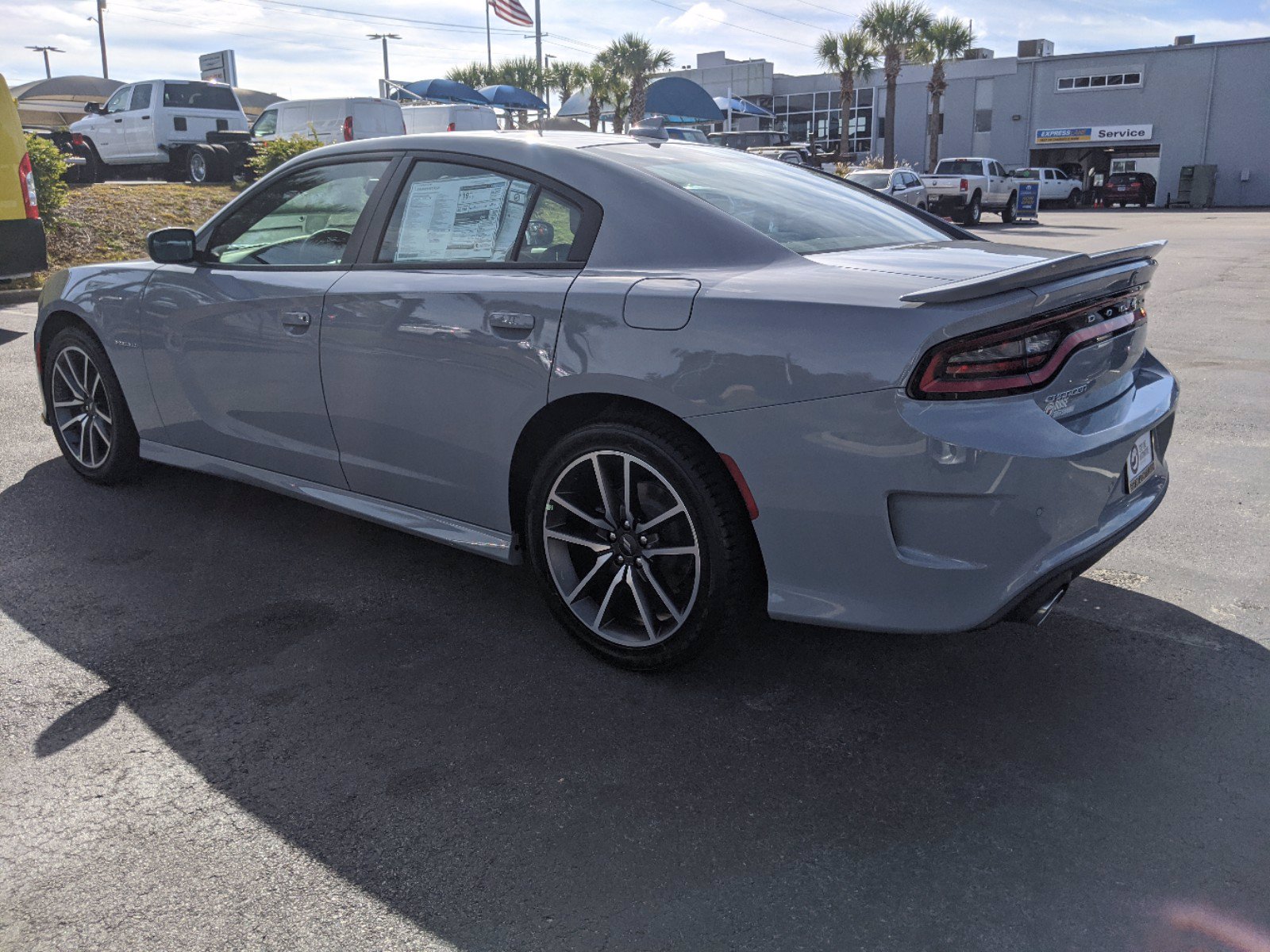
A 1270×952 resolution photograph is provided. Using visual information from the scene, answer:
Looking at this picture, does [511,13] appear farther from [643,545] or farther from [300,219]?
[643,545]

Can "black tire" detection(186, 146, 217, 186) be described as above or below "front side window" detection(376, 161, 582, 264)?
above

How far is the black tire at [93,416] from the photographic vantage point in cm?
473

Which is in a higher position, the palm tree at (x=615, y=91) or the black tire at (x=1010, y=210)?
the palm tree at (x=615, y=91)

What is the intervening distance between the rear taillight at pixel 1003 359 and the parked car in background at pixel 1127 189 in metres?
48.0

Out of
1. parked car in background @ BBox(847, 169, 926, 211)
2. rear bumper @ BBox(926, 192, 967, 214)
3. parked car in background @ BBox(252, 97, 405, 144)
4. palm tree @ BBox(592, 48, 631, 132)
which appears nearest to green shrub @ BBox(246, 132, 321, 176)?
parked car in background @ BBox(252, 97, 405, 144)

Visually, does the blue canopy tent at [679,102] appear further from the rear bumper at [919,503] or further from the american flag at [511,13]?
the rear bumper at [919,503]

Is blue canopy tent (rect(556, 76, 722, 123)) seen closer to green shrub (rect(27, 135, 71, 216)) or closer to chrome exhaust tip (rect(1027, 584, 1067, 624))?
green shrub (rect(27, 135, 71, 216))

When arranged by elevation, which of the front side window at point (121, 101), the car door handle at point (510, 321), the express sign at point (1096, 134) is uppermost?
the express sign at point (1096, 134)

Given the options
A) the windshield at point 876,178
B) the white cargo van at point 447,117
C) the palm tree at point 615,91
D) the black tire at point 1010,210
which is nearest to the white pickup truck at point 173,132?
the white cargo van at point 447,117

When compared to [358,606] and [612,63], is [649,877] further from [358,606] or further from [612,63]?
[612,63]

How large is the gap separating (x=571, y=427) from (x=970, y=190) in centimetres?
3021

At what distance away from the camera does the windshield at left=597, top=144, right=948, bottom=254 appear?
3.21 metres

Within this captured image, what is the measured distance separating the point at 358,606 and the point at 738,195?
1.84m

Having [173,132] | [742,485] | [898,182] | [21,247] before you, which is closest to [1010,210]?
[898,182]
